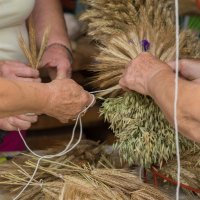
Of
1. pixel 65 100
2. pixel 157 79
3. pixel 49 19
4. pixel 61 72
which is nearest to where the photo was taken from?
pixel 157 79

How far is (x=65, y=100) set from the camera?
1267 mm

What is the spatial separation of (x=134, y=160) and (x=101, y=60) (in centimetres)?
32

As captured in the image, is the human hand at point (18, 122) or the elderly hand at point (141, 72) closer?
the elderly hand at point (141, 72)

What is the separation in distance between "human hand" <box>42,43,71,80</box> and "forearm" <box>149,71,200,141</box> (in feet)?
1.74

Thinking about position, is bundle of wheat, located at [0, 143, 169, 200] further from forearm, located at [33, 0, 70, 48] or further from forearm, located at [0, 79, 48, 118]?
forearm, located at [33, 0, 70, 48]

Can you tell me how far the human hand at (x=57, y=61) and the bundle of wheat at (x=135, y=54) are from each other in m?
0.16

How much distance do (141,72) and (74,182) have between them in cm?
34

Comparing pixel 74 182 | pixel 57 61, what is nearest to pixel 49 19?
pixel 57 61

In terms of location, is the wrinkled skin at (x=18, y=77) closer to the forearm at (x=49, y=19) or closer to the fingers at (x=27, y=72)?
the fingers at (x=27, y=72)

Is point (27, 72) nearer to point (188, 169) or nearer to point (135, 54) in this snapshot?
point (135, 54)

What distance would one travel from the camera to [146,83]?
119 cm

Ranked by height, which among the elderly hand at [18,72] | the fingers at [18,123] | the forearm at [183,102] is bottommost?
the fingers at [18,123]

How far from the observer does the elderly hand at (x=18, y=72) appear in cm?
144

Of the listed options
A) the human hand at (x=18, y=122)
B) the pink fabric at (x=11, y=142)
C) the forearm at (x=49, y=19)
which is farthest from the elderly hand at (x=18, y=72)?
the pink fabric at (x=11, y=142)
